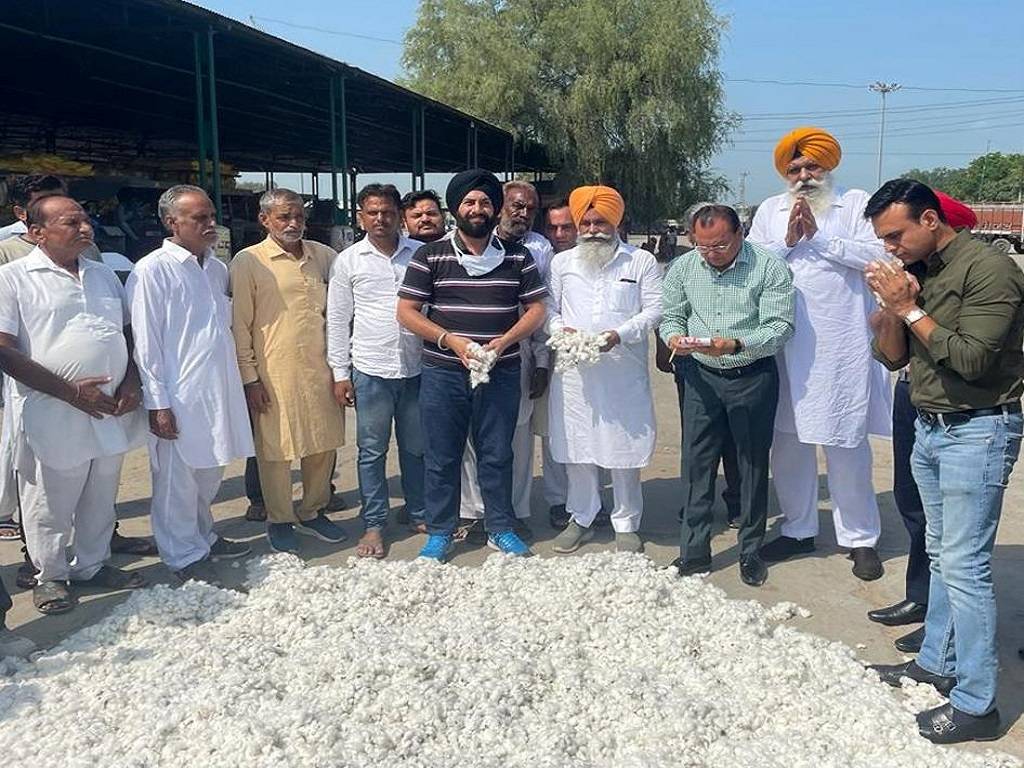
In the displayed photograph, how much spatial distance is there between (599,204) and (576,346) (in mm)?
752

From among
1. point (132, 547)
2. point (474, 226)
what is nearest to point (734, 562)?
point (474, 226)

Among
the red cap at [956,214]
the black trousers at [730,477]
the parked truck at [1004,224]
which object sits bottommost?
the black trousers at [730,477]

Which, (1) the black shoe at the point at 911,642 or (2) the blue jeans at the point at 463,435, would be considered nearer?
(1) the black shoe at the point at 911,642

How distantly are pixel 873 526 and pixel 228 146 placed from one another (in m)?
18.7

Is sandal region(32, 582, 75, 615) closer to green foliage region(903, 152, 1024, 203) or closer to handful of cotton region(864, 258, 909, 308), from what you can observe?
handful of cotton region(864, 258, 909, 308)

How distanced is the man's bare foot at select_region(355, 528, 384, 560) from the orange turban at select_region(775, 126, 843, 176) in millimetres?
2875

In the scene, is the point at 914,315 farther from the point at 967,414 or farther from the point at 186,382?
the point at 186,382

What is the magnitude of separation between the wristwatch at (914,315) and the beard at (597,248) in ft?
5.87

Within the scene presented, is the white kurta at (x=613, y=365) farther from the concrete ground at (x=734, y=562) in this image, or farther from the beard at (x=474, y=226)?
the concrete ground at (x=734, y=562)

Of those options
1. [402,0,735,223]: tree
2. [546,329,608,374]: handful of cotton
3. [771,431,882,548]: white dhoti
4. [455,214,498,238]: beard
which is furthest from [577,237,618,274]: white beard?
[402,0,735,223]: tree

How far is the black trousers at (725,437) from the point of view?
3.94 metres

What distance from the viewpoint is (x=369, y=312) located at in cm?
441

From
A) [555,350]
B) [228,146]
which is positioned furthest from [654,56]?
[555,350]

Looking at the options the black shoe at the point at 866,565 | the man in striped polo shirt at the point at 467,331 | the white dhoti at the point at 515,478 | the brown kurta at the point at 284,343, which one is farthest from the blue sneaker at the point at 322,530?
the black shoe at the point at 866,565
